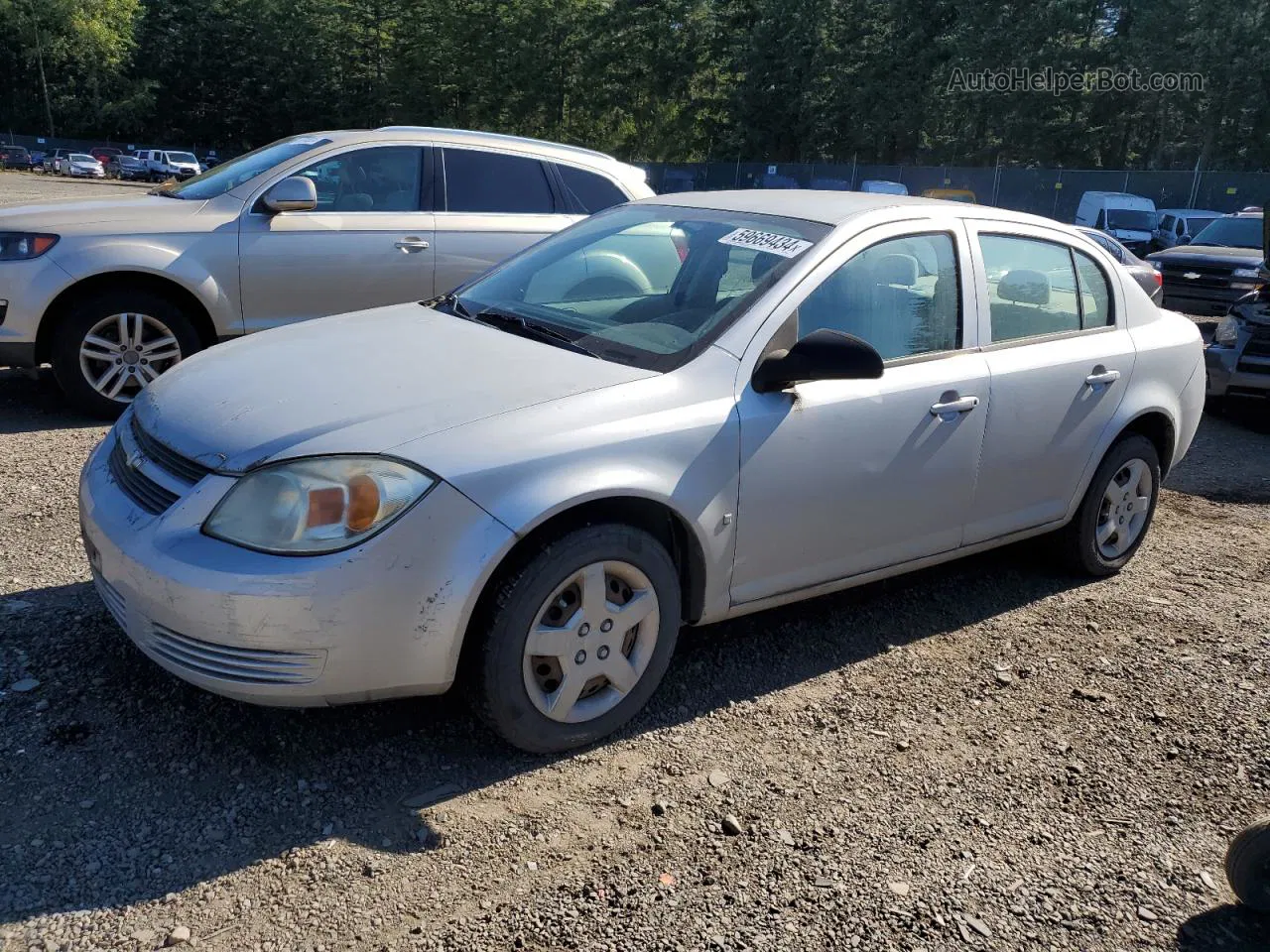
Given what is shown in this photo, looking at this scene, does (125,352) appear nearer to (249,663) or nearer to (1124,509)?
(249,663)

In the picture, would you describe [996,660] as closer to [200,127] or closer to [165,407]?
[165,407]

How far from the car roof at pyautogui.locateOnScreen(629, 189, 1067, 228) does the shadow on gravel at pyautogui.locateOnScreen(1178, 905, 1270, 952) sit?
94.6 inches

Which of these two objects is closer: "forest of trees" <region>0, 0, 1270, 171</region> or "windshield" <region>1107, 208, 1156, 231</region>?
"windshield" <region>1107, 208, 1156, 231</region>

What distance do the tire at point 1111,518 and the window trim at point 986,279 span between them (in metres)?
0.57

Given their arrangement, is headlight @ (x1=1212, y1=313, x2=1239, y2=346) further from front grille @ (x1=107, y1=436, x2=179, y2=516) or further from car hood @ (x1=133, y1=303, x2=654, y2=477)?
front grille @ (x1=107, y1=436, x2=179, y2=516)

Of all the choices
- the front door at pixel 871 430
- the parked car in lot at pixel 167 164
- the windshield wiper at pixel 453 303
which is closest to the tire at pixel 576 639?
the front door at pixel 871 430

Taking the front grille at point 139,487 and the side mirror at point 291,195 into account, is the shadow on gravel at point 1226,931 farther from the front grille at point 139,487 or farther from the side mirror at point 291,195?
the side mirror at point 291,195

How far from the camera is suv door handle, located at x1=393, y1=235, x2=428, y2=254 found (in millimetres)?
6805

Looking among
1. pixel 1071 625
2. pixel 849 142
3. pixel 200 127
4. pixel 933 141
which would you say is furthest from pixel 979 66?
pixel 200 127

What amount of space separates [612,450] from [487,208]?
14.9ft

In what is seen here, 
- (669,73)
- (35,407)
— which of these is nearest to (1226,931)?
(35,407)

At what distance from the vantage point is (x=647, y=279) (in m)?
4.03

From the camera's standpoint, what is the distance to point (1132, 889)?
280 cm

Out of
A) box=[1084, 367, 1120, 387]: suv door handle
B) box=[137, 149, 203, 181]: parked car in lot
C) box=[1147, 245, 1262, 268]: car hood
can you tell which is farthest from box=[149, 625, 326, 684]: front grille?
box=[137, 149, 203, 181]: parked car in lot
